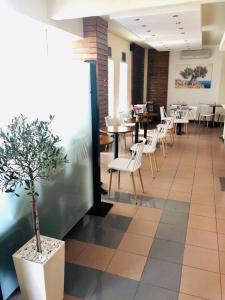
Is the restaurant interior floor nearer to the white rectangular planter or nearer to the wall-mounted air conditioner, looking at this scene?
the white rectangular planter

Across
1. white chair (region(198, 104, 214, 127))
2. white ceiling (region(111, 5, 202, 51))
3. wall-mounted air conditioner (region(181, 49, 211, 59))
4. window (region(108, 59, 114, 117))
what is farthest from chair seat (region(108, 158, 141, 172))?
wall-mounted air conditioner (region(181, 49, 211, 59))

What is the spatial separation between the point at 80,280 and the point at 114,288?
28 cm

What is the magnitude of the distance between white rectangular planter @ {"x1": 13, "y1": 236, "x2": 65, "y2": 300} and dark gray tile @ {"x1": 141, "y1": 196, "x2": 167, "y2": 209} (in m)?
1.71

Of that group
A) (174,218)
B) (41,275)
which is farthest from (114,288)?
(174,218)

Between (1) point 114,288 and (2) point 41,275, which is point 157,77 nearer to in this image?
(1) point 114,288

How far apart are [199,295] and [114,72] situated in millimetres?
6472

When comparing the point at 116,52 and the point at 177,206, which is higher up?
the point at 116,52

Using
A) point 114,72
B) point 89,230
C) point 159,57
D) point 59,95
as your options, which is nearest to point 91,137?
point 59,95

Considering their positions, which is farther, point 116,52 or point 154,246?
point 116,52

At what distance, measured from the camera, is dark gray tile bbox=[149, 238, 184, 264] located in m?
2.22

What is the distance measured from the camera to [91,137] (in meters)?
2.84

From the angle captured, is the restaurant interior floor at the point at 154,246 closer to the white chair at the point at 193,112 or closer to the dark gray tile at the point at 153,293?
the dark gray tile at the point at 153,293

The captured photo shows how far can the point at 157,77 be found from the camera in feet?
34.0

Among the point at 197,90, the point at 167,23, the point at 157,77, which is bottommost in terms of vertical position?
the point at 197,90
